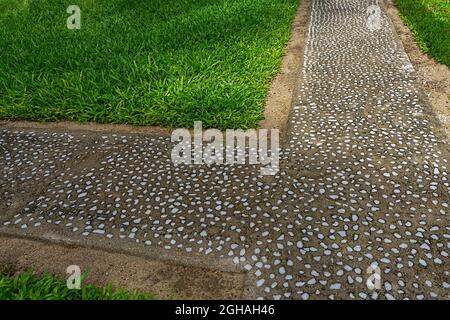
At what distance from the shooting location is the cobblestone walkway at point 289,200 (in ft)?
11.0

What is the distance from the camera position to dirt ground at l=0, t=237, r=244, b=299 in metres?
3.24

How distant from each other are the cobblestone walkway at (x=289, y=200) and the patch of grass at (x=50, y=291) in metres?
0.53

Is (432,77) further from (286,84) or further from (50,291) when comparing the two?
(50,291)

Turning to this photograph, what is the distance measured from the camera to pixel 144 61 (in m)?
7.24

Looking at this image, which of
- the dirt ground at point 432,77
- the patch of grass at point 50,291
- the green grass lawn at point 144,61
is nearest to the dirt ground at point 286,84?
the green grass lawn at point 144,61

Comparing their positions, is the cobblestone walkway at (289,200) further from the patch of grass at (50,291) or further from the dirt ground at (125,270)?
the patch of grass at (50,291)

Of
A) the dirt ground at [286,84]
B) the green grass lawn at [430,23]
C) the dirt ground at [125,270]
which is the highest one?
the green grass lawn at [430,23]

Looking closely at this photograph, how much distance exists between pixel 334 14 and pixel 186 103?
6.32m

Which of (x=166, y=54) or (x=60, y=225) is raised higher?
(x=166, y=54)

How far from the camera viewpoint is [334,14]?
1027cm

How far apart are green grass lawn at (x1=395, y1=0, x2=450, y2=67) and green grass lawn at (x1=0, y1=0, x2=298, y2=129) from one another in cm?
288

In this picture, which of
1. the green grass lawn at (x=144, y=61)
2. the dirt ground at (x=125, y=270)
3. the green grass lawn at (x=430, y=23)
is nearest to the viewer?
the dirt ground at (x=125, y=270)
